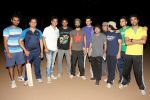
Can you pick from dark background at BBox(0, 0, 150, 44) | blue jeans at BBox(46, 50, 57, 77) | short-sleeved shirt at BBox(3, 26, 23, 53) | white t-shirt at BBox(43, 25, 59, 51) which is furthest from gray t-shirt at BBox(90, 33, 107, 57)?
dark background at BBox(0, 0, 150, 44)

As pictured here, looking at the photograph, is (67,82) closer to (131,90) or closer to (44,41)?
(44,41)

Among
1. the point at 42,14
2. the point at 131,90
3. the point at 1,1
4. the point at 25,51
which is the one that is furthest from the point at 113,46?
the point at 1,1

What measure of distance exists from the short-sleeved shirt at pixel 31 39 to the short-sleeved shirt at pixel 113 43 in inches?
89.4

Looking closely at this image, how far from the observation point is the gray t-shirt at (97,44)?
863 centimetres

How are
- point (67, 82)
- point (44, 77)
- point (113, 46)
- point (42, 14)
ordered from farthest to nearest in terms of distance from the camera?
point (42, 14), point (44, 77), point (67, 82), point (113, 46)

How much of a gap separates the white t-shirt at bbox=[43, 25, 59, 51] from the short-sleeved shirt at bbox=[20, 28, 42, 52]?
0.90 ft

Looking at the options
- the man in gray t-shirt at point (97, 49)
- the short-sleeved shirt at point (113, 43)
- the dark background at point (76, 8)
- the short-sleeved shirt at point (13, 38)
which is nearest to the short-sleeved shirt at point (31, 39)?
the short-sleeved shirt at point (13, 38)

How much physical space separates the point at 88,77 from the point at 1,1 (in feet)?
128

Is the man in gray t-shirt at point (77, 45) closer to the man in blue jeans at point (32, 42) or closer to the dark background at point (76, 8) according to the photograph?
the man in blue jeans at point (32, 42)

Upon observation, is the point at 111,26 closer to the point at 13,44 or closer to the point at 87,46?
the point at 87,46

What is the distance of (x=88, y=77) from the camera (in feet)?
32.6

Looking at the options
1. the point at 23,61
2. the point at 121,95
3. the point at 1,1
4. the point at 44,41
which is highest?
the point at 1,1

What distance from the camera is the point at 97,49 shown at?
8734mm

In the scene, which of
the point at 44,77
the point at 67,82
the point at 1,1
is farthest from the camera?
the point at 1,1
